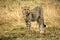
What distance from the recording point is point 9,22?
39.5 ft

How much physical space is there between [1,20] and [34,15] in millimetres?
2176

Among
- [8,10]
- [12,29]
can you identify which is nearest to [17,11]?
[8,10]

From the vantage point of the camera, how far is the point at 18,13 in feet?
42.8

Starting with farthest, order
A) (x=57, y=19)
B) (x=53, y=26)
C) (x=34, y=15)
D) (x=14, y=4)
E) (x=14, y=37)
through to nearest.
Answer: (x=14, y=4)
(x=57, y=19)
(x=53, y=26)
(x=34, y=15)
(x=14, y=37)

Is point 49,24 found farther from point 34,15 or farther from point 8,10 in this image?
point 8,10

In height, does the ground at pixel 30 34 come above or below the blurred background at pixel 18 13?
below

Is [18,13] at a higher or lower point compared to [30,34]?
higher

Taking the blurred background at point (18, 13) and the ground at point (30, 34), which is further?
the blurred background at point (18, 13)

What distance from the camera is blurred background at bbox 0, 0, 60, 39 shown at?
38.8 feet

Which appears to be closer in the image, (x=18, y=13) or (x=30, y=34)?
(x=30, y=34)

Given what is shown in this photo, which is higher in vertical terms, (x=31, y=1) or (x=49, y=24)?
(x=31, y=1)

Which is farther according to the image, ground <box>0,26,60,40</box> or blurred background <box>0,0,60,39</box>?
blurred background <box>0,0,60,39</box>

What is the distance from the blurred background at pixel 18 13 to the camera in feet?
38.8

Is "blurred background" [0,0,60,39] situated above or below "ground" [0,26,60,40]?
above
